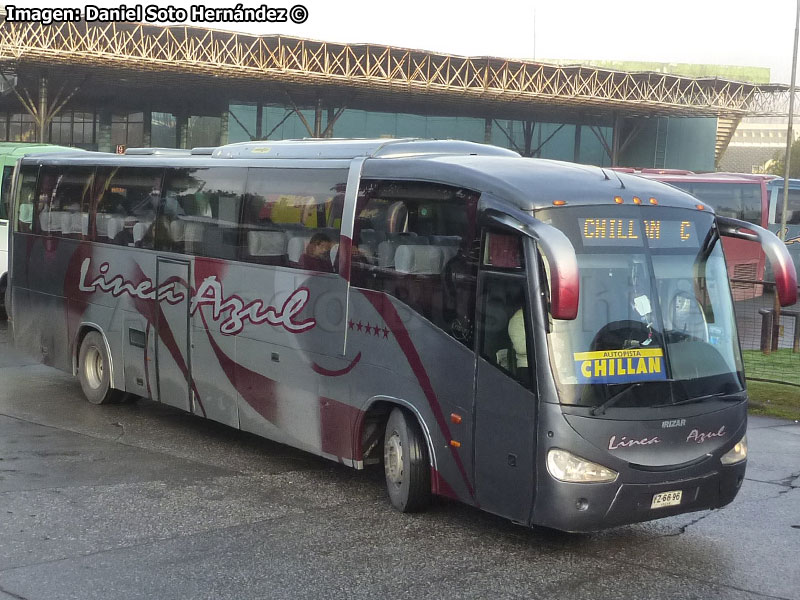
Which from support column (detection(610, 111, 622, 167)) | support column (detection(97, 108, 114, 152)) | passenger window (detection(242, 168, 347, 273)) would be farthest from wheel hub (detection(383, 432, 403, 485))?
support column (detection(97, 108, 114, 152))

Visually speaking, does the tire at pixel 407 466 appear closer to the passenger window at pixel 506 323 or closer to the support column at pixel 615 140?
the passenger window at pixel 506 323

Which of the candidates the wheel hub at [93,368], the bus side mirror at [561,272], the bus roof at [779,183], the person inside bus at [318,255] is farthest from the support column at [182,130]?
the bus side mirror at [561,272]

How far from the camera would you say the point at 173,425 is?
39.6ft

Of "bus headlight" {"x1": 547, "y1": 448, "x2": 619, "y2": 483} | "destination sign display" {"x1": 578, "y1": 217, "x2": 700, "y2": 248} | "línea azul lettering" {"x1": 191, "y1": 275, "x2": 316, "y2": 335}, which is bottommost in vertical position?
"bus headlight" {"x1": 547, "y1": 448, "x2": 619, "y2": 483}

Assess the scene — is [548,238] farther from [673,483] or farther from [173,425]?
[173,425]

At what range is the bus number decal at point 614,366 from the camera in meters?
7.25

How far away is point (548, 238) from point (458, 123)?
48.8 meters

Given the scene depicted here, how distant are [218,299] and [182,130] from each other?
42.4 m

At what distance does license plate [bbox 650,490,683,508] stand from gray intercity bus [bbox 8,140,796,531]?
0.03 ft

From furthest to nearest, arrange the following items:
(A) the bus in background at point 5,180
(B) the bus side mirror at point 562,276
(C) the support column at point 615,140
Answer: (C) the support column at point 615,140, (A) the bus in background at point 5,180, (B) the bus side mirror at point 562,276

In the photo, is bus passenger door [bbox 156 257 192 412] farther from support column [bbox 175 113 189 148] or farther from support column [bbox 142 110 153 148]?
support column [bbox 142 110 153 148]

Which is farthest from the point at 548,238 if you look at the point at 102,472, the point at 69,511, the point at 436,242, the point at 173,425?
the point at 173,425

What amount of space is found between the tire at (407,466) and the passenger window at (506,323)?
114 centimetres

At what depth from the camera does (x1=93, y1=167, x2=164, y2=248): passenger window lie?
1198cm
